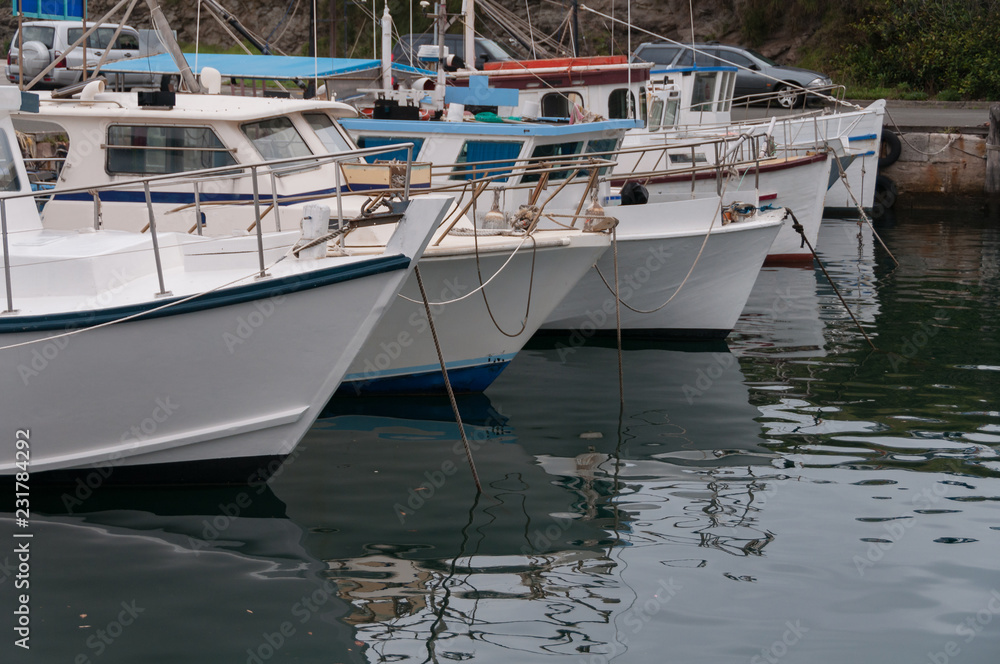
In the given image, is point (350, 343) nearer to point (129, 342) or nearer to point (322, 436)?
point (129, 342)

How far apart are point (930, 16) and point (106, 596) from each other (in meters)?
27.6

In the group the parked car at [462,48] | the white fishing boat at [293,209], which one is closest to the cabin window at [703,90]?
the parked car at [462,48]

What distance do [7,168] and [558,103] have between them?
8548 millimetres

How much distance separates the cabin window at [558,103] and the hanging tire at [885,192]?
10.0 meters

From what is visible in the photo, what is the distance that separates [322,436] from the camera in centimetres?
823

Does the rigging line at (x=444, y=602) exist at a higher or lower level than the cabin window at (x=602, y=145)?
lower

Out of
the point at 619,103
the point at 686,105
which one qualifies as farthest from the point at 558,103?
the point at 686,105

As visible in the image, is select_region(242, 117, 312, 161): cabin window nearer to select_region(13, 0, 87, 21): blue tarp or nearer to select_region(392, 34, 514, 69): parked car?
select_region(13, 0, 87, 21): blue tarp

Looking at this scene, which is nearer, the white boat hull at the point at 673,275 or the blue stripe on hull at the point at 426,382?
the blue stripe on hull at the point at 426,382

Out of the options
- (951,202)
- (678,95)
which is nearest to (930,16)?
(951,202)

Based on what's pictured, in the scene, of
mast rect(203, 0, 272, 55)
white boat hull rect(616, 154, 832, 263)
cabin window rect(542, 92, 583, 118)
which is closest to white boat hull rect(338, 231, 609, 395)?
mast rect(203, 0, 272, 55)

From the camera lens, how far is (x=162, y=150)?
923cm

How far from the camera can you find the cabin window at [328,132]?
977cm

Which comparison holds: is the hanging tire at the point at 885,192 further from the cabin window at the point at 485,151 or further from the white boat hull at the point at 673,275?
the cabin window at the point at 485,151
